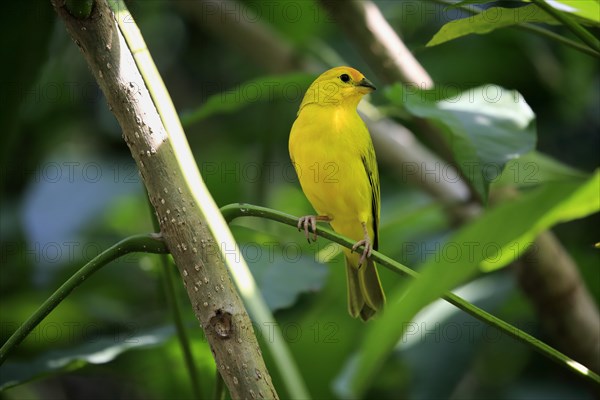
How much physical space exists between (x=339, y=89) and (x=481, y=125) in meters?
1.14

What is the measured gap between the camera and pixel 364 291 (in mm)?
2654

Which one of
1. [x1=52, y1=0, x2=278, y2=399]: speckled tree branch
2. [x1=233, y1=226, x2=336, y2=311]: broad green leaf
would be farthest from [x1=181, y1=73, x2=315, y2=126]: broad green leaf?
[x1=52, y1=0, x2=278, y2=399]: speckled tree branch

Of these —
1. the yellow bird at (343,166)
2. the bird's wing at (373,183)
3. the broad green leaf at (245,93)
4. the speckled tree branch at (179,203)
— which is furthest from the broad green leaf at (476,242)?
the bird's wing at (373,183)

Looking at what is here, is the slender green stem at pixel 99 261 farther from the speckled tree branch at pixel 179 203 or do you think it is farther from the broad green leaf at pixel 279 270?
the broad green leaf at pixel 279 270

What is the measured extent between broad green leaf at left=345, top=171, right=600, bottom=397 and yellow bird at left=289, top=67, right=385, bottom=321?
155cm

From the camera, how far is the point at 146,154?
4.25 ft

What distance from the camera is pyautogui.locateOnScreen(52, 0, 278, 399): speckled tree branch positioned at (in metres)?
1.18

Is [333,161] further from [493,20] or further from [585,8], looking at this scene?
[585,8]

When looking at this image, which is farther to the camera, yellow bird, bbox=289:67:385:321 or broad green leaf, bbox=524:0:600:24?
yellow bird, bbox=289:67:385:321

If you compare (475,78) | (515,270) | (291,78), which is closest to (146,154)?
(291,78)

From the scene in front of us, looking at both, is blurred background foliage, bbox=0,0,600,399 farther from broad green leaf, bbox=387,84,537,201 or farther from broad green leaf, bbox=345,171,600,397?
broad green leaf, bbox=345,171,600,397

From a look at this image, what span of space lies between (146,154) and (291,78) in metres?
1.09

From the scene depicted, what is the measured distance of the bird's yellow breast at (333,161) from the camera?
261 centimetres

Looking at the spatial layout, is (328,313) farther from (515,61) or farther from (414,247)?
(515,61)
